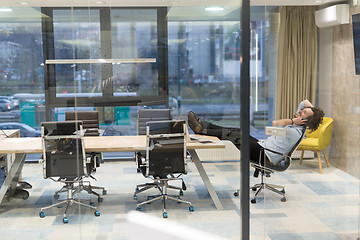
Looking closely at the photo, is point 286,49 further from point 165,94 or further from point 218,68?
point 165,94

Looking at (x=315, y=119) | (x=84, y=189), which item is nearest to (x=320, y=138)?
(x=315, y=119)

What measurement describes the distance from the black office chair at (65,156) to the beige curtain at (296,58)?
173 centimetres

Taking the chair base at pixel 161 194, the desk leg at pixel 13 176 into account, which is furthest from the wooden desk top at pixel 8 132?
the chair base at pixel 161 194

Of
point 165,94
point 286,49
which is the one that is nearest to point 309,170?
point 286,49

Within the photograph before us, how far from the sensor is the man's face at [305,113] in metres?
3.64

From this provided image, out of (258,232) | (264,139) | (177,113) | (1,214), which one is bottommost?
(258,232)

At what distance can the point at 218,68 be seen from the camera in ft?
11.9

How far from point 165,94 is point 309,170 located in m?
1.42

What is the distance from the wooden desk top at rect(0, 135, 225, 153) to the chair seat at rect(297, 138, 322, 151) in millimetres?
1352

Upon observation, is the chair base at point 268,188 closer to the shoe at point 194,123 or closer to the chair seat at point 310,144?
the chair seat at point 310,144

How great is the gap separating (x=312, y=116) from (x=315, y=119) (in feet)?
0.12

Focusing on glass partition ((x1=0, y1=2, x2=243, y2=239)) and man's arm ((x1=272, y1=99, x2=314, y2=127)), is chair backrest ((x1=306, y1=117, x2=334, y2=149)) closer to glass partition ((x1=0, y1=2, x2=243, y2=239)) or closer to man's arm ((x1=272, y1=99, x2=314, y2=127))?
man's arm ((x1=272, y1=99, x2=314, y2=127))

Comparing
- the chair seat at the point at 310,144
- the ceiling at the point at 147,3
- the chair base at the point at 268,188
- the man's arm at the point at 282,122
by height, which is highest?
the ceiling at the point at 147,3

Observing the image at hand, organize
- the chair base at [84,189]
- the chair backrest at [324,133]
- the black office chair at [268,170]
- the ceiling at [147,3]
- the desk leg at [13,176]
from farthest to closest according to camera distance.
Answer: the black office chair at [268,170] < the chair backrest at [324,133] < the chair base at [84,189] < the desk leg at [13,176] < the ceiling at [147,3]
